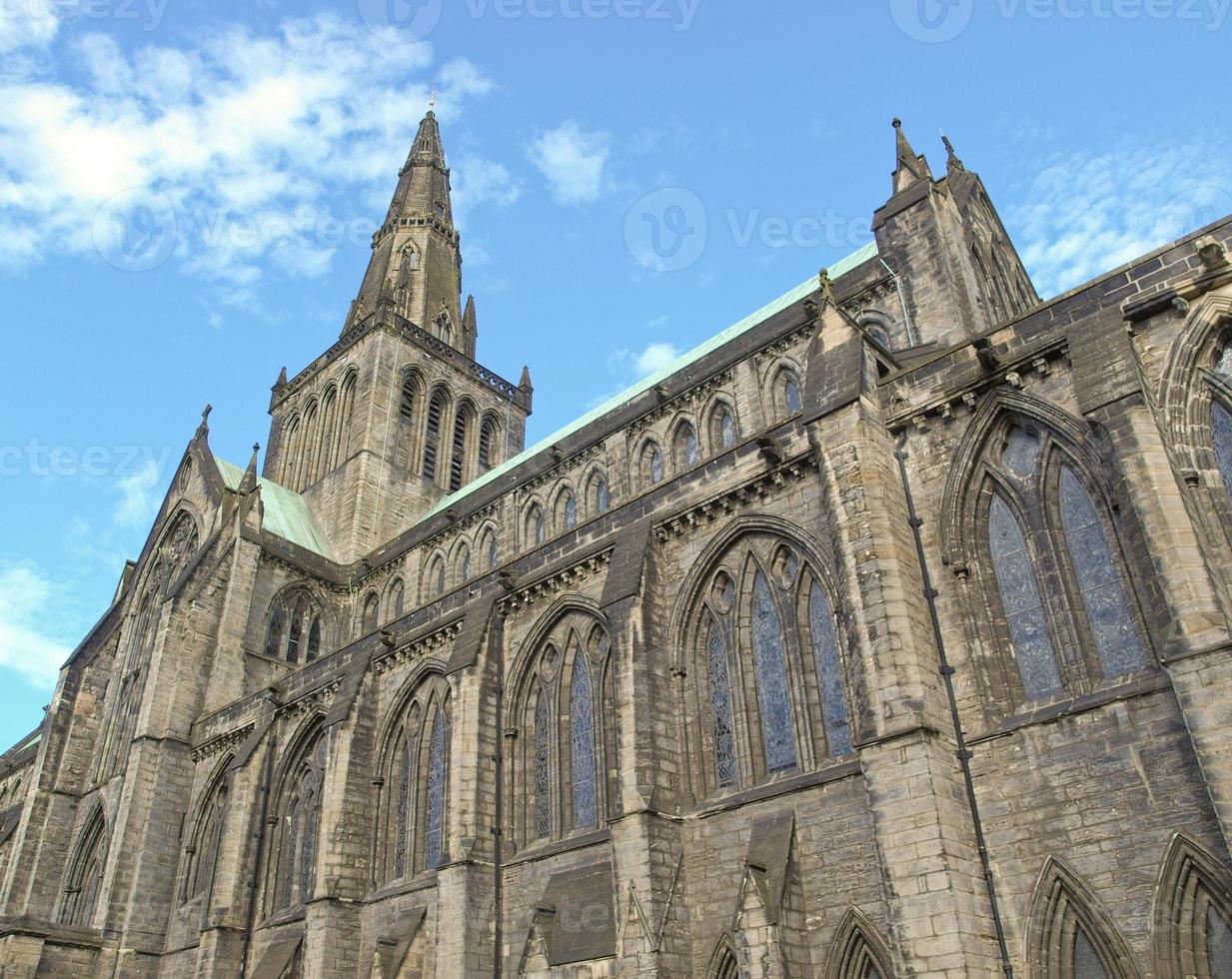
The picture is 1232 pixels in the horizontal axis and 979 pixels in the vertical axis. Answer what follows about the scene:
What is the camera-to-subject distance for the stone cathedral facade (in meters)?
12.2

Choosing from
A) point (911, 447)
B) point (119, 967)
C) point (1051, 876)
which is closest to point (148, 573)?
point (119, 967)

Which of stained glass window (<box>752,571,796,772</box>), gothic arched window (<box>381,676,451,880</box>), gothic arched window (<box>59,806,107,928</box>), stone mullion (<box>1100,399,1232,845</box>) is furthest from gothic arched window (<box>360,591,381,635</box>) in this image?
stone mullion (<box>1100,399,1232,845</box>)

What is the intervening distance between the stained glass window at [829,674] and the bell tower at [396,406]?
2566cm

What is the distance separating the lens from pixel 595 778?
1884cm

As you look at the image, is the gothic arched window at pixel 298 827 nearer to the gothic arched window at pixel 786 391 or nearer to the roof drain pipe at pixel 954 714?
the gothic arched window at pixel 786 391

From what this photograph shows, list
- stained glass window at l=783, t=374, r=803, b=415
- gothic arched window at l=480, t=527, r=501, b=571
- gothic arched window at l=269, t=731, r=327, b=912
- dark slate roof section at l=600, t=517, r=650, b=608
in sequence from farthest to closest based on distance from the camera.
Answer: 1. gothic arched window at l=480, t=527, r=501, b=571
2. stained glass window at l=783, t=374, r=803, b=415
3. gothic arched window at l=269, t=731, r=327, b=912
4. dark slate roof section at l=600, t=517, r=650, b=608

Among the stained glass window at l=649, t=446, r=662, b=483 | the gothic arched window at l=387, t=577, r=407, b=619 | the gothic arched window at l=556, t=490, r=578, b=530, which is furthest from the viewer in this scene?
the gothic arched window at l=387, t=577, r=407, b=619

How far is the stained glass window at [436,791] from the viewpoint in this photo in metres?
21.6

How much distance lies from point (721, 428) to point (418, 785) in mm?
11620

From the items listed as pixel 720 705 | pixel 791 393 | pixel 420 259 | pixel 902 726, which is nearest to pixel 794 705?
pixel 720 705

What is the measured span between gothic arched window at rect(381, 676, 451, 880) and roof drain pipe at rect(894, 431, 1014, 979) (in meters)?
11.4

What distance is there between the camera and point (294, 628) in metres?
35.0

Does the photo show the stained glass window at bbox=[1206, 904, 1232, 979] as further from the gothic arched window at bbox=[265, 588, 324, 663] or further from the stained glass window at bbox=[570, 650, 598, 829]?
the gothic arched window at bbox=[265, 588, 324, 663]

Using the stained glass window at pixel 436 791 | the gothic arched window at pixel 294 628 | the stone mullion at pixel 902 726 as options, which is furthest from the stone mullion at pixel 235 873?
the stone mullion at pixel 902 726
